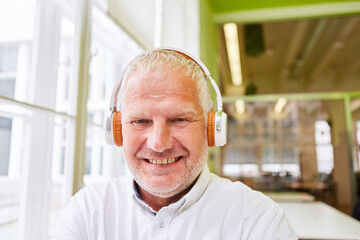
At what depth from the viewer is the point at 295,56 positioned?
5.54 m

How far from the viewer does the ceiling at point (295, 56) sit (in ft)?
13.9

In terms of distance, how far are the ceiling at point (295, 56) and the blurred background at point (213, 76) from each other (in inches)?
0.8

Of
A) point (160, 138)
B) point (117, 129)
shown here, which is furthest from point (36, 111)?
point (160, 138)

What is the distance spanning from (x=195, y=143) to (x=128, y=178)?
35 cm

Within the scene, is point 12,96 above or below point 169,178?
above

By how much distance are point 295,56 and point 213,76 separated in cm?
253

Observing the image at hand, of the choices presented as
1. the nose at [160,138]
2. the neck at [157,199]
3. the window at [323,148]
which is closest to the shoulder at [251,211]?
the neck at [157,199]

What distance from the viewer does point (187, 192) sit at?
106 centimetres

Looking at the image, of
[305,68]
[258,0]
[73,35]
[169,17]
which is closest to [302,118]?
[305,68]

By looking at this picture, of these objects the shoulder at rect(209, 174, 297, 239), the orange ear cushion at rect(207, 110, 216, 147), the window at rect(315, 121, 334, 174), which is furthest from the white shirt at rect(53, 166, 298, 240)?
the window at rect(315, 121, 334, 174)

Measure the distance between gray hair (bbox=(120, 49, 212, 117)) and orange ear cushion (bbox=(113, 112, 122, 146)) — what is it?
0.26 feet

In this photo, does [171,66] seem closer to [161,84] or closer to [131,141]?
[161,84]

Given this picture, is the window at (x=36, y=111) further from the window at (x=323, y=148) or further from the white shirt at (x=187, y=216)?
the window at (x=323, y=148)

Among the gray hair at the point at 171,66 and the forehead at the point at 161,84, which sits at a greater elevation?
the gray hair at the point at 171,66
